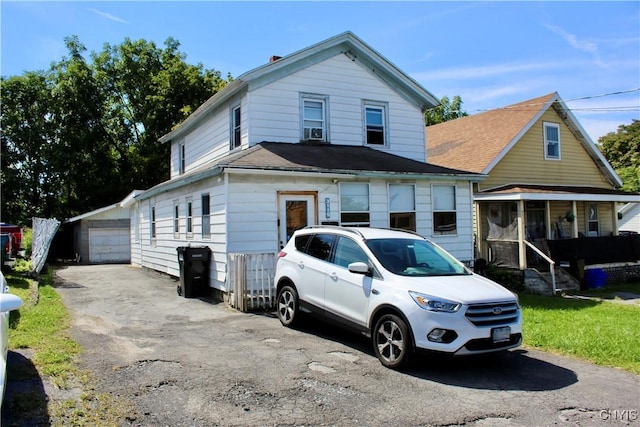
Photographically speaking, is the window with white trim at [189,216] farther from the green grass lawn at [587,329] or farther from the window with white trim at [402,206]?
the green grass lawn at [587,329]

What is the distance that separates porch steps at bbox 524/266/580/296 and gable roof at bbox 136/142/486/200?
12.1 feet

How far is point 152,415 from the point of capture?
184 inches

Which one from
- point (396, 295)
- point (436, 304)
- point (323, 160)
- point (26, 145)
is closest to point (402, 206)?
point (323, 160)

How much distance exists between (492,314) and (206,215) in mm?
8376

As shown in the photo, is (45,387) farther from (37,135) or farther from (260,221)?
(37,135)

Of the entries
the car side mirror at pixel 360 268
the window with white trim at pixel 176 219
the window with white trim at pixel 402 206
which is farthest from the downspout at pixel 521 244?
the window with white trim at pixel 176 219

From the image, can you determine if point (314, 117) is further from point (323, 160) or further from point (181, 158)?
point (181, 158)

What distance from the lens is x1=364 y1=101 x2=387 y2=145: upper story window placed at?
16.0 metres

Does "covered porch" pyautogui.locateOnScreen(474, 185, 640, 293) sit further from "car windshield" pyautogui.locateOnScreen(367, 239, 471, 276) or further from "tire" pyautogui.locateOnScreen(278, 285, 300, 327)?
"tire" pyautogui.locateOnScreen(278, 285, 300, 327)

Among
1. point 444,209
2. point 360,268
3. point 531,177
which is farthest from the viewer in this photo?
point 531,177

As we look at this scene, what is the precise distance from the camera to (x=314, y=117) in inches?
600

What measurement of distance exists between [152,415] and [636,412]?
485 centimetres

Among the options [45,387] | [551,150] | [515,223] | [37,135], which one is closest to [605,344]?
[45,387]

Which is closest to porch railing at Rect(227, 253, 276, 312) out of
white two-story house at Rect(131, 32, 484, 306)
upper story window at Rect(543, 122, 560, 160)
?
white two-story house at Rect(131, 32, 484, 306)
